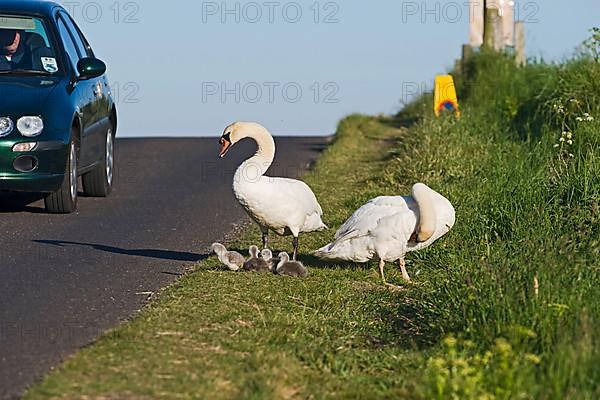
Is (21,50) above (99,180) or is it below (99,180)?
above

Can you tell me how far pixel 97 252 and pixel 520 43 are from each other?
51.7 ft

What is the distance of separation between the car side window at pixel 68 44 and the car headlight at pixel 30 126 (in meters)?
1.10

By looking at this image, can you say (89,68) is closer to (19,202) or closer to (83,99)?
(83,99)

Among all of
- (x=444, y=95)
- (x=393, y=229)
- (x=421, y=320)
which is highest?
(x=393, y=229)

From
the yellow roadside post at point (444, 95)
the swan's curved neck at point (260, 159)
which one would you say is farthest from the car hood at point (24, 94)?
the yellow roadside post at point (444, 95)

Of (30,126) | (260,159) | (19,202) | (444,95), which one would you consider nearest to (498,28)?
(444,95)

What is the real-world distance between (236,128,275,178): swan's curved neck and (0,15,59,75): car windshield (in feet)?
10.3

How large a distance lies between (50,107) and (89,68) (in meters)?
0.87

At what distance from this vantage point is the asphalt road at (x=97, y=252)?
22.4ft

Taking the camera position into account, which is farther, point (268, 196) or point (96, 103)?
point (96, 103)

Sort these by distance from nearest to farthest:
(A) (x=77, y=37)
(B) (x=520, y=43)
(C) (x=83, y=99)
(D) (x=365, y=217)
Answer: (D) (x=365, y=217)
(C) (x=83, y=99)
(A) (x=77, y=37)
(B) (x=520, y=43)

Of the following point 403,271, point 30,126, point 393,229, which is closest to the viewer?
point 393,229

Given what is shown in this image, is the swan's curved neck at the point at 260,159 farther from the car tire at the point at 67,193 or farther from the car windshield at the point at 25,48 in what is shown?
the car windshield at the point at 25,48

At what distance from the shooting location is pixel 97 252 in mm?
9797
